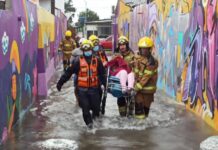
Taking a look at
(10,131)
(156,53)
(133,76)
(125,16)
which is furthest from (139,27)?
(10,131)

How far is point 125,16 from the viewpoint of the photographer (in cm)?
2681

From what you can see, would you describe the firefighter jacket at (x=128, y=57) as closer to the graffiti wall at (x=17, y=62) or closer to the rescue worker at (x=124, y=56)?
the rescue worker at (x=124, y=56)

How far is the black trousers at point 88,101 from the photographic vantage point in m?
8.88

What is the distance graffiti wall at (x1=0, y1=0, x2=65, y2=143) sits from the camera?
25.9ft

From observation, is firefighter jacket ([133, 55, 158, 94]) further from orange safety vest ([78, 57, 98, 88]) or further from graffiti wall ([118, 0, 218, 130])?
graffiti wall ([118, 0, 218, 130])

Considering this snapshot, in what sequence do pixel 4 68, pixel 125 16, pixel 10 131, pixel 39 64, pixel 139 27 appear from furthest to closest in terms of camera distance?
pixel 125 16 < pixel 139 27 < pixel 39 64 < pixel 10 131 < pixel 4 68

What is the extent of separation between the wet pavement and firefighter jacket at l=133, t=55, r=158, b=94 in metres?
0.69

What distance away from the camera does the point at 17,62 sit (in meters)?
9.23

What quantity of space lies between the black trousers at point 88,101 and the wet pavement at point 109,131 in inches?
10.2

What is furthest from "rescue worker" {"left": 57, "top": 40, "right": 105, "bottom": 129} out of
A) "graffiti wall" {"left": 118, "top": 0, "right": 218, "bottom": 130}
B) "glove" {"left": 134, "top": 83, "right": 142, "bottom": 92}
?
"graffiti wall" {"left": 118, "top": 0, "right": 218, "bottom": 130}

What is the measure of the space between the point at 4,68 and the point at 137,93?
108 inches

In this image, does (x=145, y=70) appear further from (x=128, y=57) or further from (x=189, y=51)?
(x=189, y=51)

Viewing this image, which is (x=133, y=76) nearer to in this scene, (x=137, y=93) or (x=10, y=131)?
(x=137, y=93)

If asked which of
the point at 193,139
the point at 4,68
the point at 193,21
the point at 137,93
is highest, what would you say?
the point at 193,21
